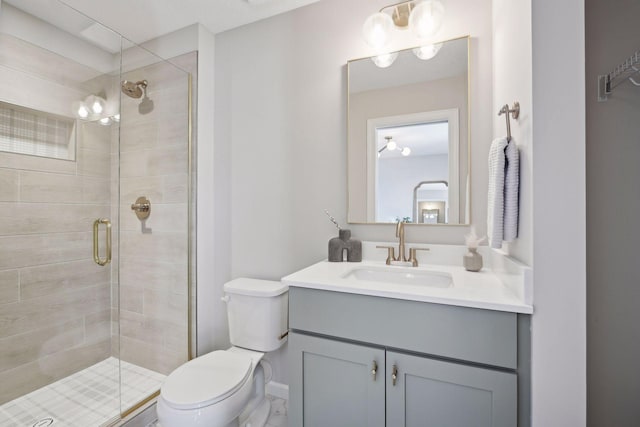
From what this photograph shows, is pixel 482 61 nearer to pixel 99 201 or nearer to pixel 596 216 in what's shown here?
pixel 596 216

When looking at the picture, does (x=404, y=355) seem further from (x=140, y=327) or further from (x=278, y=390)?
(x=140, y=327)

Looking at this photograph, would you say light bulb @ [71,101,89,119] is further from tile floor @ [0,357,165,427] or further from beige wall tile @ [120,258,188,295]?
tile floor @ [0,357,165,427]

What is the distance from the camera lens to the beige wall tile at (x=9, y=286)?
148 centimetres

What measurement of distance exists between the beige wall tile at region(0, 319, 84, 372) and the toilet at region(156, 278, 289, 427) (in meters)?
0.94

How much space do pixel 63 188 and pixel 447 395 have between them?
2.23 metres

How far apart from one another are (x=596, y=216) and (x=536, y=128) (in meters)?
0.47

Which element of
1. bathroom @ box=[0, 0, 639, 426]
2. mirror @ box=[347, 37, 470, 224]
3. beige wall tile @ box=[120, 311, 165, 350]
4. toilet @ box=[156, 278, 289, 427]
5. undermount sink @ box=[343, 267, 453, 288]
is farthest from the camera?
beige wall tile @ box=[120, 311, 165, 350]

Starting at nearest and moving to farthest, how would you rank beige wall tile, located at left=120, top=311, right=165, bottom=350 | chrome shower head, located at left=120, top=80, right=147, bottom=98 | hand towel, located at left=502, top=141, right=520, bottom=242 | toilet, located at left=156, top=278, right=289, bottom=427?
1. hand towel, located at left=502, top=141, right=520, bottom=242
2. toilet, located at left=156, top=278, right=289, bottom=427
3. chrome shower head, located at left=120, top=80, right=147, bottom=98
4. beige wall tile, located at left=120, top=311, right=165, bottom=350

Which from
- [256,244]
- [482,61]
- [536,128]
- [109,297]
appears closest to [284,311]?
[256,244]

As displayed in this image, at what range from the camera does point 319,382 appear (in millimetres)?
1175

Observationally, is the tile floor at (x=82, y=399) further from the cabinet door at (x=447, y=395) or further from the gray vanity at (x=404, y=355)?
the cabinet door at (x=447, y=395)

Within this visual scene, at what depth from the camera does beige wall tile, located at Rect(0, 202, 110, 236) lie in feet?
4.83

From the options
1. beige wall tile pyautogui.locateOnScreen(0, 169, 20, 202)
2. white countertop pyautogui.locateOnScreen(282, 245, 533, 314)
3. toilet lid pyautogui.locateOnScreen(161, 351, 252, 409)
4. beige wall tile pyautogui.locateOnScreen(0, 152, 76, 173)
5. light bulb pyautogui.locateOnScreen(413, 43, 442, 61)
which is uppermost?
light bulb pyautogui.locateOnScreen(413, 43, 442, 61)

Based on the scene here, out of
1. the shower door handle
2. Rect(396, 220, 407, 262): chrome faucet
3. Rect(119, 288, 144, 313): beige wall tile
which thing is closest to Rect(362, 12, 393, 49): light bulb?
Rect(396, 220, 407, 262): chrome faucet
